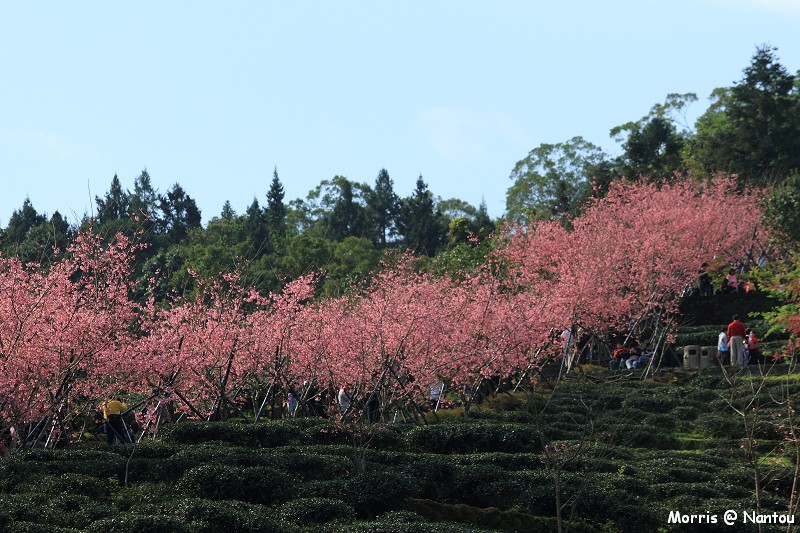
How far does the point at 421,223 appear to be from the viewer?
96.5m

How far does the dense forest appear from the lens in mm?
58469

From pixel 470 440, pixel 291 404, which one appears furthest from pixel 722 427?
pixel 291 404

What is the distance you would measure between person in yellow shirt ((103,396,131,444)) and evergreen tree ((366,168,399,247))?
7836 centimetres

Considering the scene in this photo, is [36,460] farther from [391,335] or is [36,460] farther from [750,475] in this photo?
[750,475]

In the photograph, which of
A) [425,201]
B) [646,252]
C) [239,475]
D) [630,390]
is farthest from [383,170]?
[239,475]

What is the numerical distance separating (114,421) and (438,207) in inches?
3300

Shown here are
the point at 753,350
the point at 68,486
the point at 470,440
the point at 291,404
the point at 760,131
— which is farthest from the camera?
the point at 760,131

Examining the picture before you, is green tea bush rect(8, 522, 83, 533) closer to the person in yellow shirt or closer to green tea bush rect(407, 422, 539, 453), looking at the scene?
the person in yellow shirt

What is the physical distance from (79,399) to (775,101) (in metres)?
50.2

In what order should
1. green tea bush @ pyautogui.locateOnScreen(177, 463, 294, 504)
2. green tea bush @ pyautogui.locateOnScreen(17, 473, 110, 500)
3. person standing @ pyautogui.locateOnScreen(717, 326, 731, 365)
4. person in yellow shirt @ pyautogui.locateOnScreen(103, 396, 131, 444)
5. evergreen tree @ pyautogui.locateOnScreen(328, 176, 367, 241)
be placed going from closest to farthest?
1. green tea bush @ pyautogui.locateOnScreen(17, 473, 110, 500)
2. green tea bush @ pyautogui.locateOnScreen(177, 463, 294, 504)
3. person in yellow shirt @ pyautogui.locateOnScreen(103, 396, 131, 444)
4. person standing @ pyautogui.locateOnScreen(717, 326, 731, 365)
5. evergreen tree @ pyautogui.locateOnScreen(328, 176, 367, 241)

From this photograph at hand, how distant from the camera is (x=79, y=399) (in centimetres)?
2570

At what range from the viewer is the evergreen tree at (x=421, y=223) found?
95375mm

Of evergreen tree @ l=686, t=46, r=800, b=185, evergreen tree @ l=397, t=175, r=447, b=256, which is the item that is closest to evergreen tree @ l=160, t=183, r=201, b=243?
evergreen tree @ l=397, t=175, r=447, b=256

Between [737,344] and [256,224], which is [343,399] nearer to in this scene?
[737,344]
